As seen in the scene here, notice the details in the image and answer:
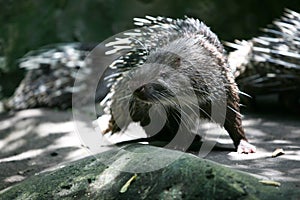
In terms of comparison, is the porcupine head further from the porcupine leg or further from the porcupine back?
the porcupine back

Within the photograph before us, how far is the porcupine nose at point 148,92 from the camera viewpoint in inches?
125

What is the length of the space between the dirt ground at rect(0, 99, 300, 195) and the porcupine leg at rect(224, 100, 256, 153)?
0.07 meters

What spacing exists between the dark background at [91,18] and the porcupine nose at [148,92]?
385 centimetres

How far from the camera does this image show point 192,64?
348 centimetres

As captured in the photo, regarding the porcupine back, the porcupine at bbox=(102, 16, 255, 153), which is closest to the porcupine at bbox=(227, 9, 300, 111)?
the porcupine back

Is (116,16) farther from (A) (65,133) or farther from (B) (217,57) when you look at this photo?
(B) (217,57)

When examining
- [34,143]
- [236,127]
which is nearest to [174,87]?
[236,127]

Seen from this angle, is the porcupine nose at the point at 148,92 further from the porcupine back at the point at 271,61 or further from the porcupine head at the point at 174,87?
the porcupine back at the point at 271,61

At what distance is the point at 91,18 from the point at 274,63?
2.66m

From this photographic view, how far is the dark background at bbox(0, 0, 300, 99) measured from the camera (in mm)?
6762

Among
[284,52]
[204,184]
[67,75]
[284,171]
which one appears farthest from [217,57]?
[67,75]

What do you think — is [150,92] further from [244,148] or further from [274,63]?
[274,63]

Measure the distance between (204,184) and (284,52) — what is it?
2.78 m

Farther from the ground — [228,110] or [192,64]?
[192,64]
